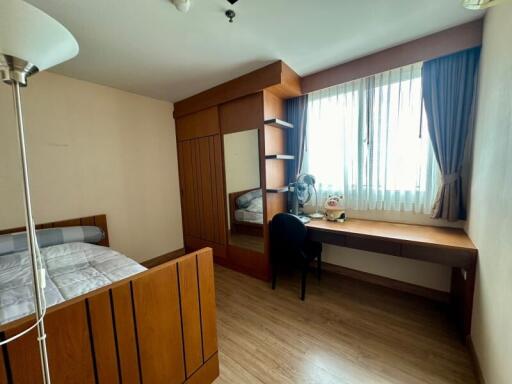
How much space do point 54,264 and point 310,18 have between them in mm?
2725

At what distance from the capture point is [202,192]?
3.04 metres

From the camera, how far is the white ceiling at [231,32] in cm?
141

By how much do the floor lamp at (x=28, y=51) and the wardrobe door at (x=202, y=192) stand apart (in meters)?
2.12

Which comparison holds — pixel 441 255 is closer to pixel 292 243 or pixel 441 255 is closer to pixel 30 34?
pixel 292 243

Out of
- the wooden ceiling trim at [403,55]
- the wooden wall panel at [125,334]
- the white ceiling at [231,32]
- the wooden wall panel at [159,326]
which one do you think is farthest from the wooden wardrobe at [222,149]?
the wooden wall panel at [125,334]

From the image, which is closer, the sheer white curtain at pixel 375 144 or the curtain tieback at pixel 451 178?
the curtain tieback at pixel 451 178

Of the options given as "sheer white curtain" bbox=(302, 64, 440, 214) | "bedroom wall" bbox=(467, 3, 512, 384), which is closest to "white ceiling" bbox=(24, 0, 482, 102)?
"sheer white curtain" bbox=(302, 64, 440, 214)

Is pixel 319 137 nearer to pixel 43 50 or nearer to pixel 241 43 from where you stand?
pixel 241 43

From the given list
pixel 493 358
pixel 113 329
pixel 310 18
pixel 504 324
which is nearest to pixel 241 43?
pixel 310 18

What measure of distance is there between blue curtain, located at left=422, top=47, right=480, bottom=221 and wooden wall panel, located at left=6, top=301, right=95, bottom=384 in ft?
8.39

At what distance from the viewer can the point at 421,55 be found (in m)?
1.81

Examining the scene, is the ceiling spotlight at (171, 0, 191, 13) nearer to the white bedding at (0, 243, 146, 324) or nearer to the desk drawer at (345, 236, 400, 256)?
the white bedding at (0, 243, 146, 324)

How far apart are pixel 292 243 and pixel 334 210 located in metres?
0.63

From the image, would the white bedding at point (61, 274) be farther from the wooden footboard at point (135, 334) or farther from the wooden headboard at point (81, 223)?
the wooden footboard at point (135, 334)
